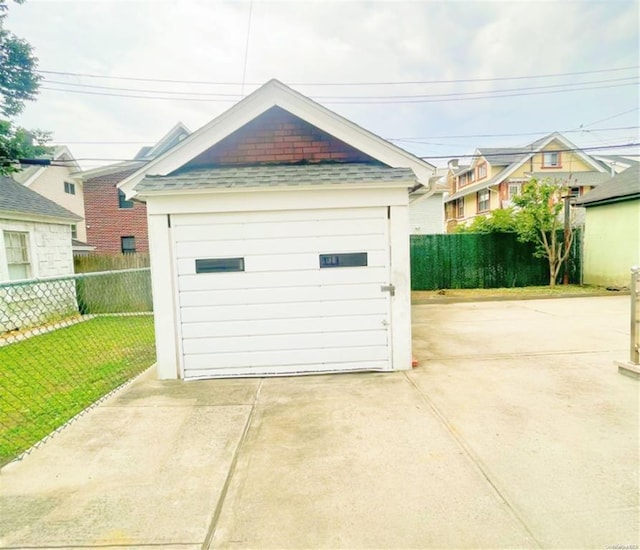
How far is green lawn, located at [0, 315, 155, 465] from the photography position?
376 centimetres

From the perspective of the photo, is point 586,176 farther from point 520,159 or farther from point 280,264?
point 280,264

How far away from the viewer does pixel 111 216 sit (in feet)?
67.3

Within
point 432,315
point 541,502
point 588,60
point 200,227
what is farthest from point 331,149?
point 588,60

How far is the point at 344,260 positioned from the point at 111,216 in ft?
66.0

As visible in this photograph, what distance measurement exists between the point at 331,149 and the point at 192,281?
2.75 metres

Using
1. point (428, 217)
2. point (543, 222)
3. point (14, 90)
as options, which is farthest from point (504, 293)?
point (14, 90)

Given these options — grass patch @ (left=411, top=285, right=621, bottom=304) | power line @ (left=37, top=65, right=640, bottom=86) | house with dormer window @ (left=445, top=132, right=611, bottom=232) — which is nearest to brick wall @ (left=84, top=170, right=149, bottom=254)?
power line @ (left=37, top=65, right=640, bottom=86)

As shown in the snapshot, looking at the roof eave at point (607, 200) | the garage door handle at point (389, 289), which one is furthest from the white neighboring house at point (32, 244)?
the roof eave at point (607, 200)

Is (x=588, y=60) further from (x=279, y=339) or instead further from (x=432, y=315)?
(x=279, y=339)

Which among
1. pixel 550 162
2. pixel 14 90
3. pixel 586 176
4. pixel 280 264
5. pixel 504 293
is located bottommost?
pixel 504 293

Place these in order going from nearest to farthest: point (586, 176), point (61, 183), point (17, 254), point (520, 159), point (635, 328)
A: 1. point (635, 328)
2. point (17, 254)
3. point (61, 183)
4. point (520, 159)
5. point (586, 176)

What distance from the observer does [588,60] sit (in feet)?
50.7

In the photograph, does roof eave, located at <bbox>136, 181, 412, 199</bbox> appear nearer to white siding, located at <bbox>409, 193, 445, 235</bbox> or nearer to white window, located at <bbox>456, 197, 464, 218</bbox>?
white siding, located at <bbox>409, 193, 445, 235</bbox>

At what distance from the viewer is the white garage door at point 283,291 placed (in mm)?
4859
